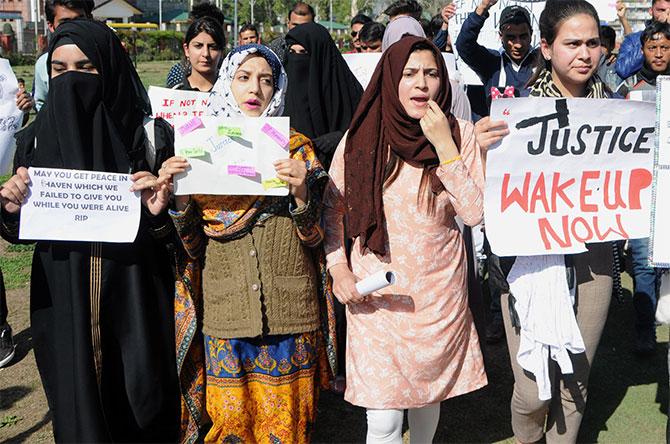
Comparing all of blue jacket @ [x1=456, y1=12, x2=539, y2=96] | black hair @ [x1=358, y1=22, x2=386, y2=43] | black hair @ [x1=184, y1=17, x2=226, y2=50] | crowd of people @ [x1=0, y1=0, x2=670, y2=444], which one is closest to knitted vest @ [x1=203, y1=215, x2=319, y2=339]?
crowd of people @ [x1=0, y1=0, x2=670, y2=444]

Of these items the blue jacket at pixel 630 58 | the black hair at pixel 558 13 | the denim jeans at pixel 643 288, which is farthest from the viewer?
the blue jacket at pixel 630 58

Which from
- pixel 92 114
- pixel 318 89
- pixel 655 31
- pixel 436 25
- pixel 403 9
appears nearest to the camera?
pixel 92 114

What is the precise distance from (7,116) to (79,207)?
876 mm

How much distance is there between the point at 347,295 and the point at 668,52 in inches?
132

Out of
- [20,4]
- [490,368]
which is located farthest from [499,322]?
[20,4]

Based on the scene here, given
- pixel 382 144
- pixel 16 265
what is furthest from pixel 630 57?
pixel 16 265

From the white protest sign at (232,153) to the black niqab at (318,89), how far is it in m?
1.40

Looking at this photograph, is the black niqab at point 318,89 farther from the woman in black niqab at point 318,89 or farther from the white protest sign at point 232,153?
the white protest sign at point 232,153

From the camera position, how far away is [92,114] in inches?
111

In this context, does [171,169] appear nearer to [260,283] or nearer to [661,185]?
[260,283]

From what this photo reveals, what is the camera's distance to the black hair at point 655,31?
4859 millimetres

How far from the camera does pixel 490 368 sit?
14.9ft

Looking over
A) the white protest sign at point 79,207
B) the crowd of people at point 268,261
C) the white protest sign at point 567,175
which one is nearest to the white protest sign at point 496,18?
the crowd of people at point 268,261

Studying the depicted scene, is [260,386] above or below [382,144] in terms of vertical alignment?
below
